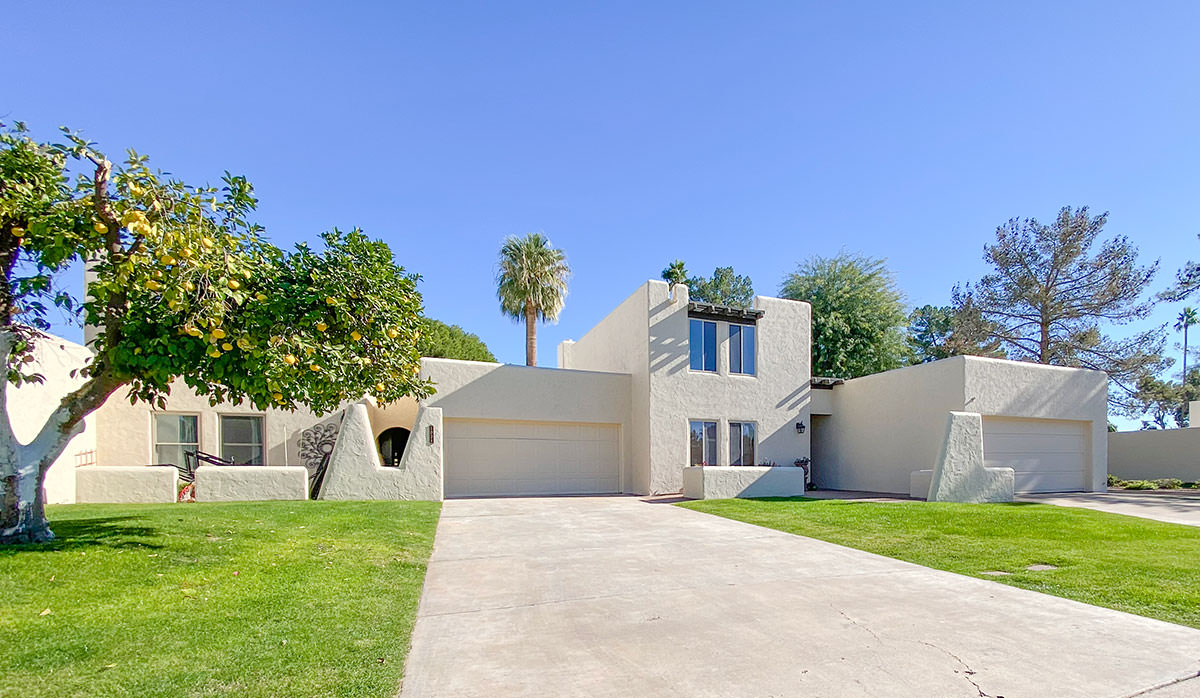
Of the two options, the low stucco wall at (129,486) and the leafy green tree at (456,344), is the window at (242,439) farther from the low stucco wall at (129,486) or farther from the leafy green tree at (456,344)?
the leafy green tree at (456,344)

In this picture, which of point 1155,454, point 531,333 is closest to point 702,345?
point 531,333

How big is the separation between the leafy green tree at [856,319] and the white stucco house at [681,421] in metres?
7.18

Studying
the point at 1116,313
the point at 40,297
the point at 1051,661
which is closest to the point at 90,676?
the point at 40,297

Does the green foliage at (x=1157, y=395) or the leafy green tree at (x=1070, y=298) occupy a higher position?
the leafy green tree at (x=1070, y=298)

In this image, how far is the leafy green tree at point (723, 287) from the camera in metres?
34.5

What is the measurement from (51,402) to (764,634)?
46.9 feet

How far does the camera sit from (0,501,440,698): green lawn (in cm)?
336

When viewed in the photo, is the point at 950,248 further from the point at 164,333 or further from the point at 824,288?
the point at 164,333

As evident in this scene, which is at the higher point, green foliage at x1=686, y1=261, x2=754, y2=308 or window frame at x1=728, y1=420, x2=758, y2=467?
green foliage at x1=686, y1=261, x2=754, y2=308

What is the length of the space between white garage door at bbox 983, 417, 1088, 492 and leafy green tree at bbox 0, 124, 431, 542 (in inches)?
707

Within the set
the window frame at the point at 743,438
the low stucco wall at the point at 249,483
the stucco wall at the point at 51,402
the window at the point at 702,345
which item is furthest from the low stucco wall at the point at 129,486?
the window frame at the point at 743,438

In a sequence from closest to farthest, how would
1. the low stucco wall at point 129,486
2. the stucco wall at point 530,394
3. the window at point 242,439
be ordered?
the low stucco wall at point 129,486 → the window at point 242,439 → the stucco wall at point 530,394

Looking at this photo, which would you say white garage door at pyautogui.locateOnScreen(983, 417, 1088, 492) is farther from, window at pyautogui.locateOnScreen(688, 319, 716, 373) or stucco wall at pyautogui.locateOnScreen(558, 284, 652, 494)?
stucco wall at pyautogui.locateOnScreen(558, 284, 652, 494)

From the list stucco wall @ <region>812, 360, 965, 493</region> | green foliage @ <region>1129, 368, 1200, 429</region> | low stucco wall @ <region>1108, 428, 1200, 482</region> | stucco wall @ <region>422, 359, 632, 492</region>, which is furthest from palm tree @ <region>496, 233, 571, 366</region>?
green foliage @ <region>1129, 368, 1200, 429</region>
